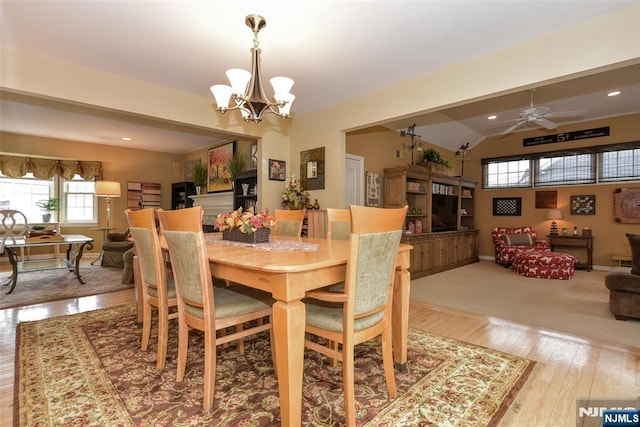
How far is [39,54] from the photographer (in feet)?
9.29

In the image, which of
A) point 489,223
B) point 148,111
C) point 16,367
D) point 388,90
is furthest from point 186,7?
point 489,223

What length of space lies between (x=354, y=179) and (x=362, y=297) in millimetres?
3708

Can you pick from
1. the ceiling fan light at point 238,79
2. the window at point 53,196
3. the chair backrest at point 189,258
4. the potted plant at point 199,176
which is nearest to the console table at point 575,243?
the ceiling fan light at point 238,79

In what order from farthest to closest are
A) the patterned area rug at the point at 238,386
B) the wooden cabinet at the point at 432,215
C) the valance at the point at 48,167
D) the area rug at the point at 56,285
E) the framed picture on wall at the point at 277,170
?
the valance at the point at 48,167, the wooden cabinet at the point at 432,215, the framed picture on wall at the point at 277,170, the area rug at the point at 56,285, the patterned area rug at the point at 238,386

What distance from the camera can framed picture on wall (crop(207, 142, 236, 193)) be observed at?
20.4 ft

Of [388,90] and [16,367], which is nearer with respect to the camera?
[16,367]

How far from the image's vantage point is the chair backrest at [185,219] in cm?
154

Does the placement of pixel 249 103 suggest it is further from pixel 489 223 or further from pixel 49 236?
pixel 489 223

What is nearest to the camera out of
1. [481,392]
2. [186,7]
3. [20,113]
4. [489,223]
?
[481,392]

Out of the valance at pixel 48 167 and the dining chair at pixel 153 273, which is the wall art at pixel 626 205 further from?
the valance at pixel 48 167

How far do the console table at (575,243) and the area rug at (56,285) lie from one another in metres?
7.83

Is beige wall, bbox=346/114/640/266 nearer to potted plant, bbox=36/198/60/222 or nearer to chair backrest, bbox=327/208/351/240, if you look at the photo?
chair backrest, bbox=327/208/351/240

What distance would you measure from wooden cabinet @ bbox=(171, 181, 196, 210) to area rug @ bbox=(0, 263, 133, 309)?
7.70ft

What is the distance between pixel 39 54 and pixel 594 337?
18.8 feet
